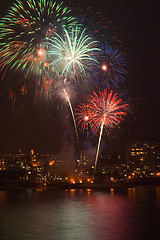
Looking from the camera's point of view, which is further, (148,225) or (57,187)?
A: (57,187)

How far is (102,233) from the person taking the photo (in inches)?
747

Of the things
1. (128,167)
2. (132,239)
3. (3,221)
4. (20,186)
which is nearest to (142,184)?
(20,186)

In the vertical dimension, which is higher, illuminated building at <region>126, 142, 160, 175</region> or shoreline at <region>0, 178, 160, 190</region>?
illuminated building at <region>126, 142, 160, 175</region>

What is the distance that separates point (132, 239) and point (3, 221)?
9.90m

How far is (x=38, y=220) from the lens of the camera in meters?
24.7

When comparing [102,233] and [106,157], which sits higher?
[106,157]

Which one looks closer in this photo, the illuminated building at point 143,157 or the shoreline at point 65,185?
the shoreline at point 65,185

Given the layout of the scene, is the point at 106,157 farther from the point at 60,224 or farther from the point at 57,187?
the point at 60,224

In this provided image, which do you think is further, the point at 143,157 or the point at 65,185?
the point at 143,157

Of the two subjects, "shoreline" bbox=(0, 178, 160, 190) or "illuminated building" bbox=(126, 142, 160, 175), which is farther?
"illuminated building" bbox=(126, 142, 160, 175)

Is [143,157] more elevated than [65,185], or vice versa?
[143,157]

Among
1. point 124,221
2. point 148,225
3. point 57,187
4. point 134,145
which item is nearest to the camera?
point 148,225

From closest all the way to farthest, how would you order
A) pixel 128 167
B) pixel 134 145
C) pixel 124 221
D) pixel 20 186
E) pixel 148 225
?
1. pixel 148 225
2. pixel 124 221
3. pixel 20 186
4. pixel 128 167
5. pixel 134 145

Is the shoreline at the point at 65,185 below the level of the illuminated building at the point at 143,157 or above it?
→ below
